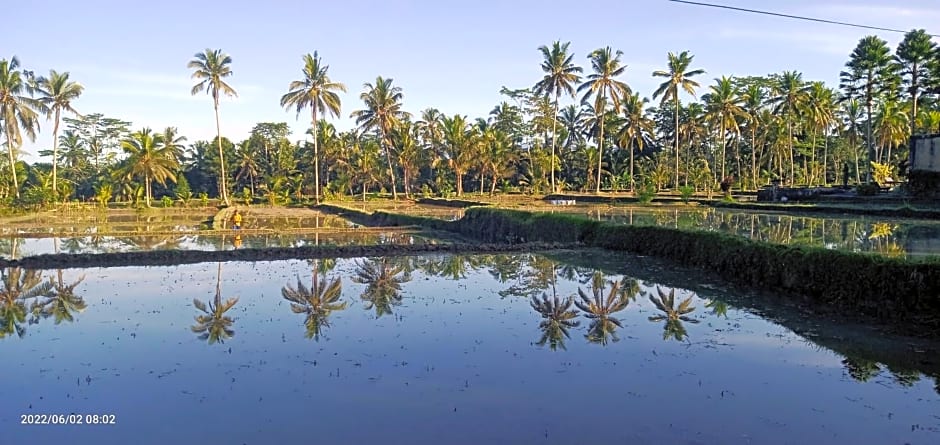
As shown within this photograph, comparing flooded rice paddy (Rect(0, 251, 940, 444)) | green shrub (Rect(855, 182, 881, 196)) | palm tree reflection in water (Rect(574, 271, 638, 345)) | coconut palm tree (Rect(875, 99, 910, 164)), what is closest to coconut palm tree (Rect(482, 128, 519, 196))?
coconut palm tree (Rect(875, 99, 910, 164))

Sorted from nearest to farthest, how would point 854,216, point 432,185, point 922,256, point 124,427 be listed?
point 124,427
point 922,256
point 854,216
point 432,185

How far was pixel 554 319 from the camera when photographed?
9516 mm

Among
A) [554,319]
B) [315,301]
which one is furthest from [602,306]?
[315,301]

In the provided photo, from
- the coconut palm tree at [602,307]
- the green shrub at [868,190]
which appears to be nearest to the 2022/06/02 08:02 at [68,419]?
the coconut palm tree at [602,307]

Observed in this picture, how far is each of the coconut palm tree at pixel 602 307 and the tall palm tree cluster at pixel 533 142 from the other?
84.3 ft

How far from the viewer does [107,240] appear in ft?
72.3

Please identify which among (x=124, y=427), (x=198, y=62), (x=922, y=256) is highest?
(x=198, y=62)

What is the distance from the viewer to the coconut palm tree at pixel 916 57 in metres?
34.6

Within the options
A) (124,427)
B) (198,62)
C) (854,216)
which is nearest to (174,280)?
(124,427)

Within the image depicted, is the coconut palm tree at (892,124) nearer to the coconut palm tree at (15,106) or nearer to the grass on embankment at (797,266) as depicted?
the grass on embankment at (797,266)

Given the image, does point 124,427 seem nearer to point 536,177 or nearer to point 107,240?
point 107,240

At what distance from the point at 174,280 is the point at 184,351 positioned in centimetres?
619

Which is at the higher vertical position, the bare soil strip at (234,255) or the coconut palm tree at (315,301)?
the bare soil strip at (234,255)

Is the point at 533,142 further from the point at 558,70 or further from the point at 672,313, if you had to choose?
the point at 672,313
